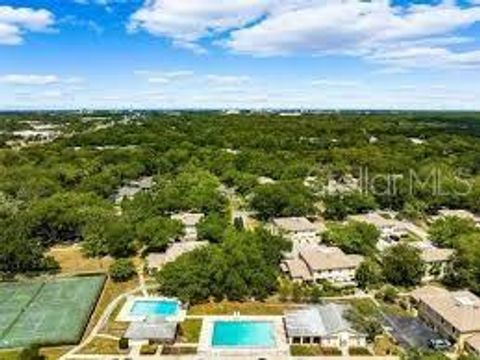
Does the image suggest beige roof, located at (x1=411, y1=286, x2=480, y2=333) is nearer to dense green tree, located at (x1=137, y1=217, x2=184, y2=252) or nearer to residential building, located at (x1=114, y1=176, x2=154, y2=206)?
dense green tree, located at (x1=137, y1=217, x2=184, y2=252)

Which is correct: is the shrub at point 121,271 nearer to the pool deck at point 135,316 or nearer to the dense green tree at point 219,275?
the pool deck at point 135,316

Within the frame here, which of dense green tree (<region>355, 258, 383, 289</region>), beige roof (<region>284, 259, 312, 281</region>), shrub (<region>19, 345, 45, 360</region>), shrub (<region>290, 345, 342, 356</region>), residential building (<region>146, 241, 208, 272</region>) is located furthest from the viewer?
residential building (<region>146, 241, 208, 272</region>)

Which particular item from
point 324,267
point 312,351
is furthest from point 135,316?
point 324,267

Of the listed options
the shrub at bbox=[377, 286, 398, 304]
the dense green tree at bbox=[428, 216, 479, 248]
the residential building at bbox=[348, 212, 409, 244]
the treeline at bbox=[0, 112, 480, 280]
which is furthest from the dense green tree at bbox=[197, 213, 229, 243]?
the dense green tree at bbox=[428, 216, 479, 248]

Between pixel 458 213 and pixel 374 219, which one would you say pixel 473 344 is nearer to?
pixel 374 219

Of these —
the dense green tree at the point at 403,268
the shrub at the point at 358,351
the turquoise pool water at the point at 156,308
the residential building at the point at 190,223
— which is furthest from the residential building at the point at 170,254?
the shrub at the point at 358,351

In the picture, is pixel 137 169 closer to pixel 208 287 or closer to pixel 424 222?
pixel 424 222
